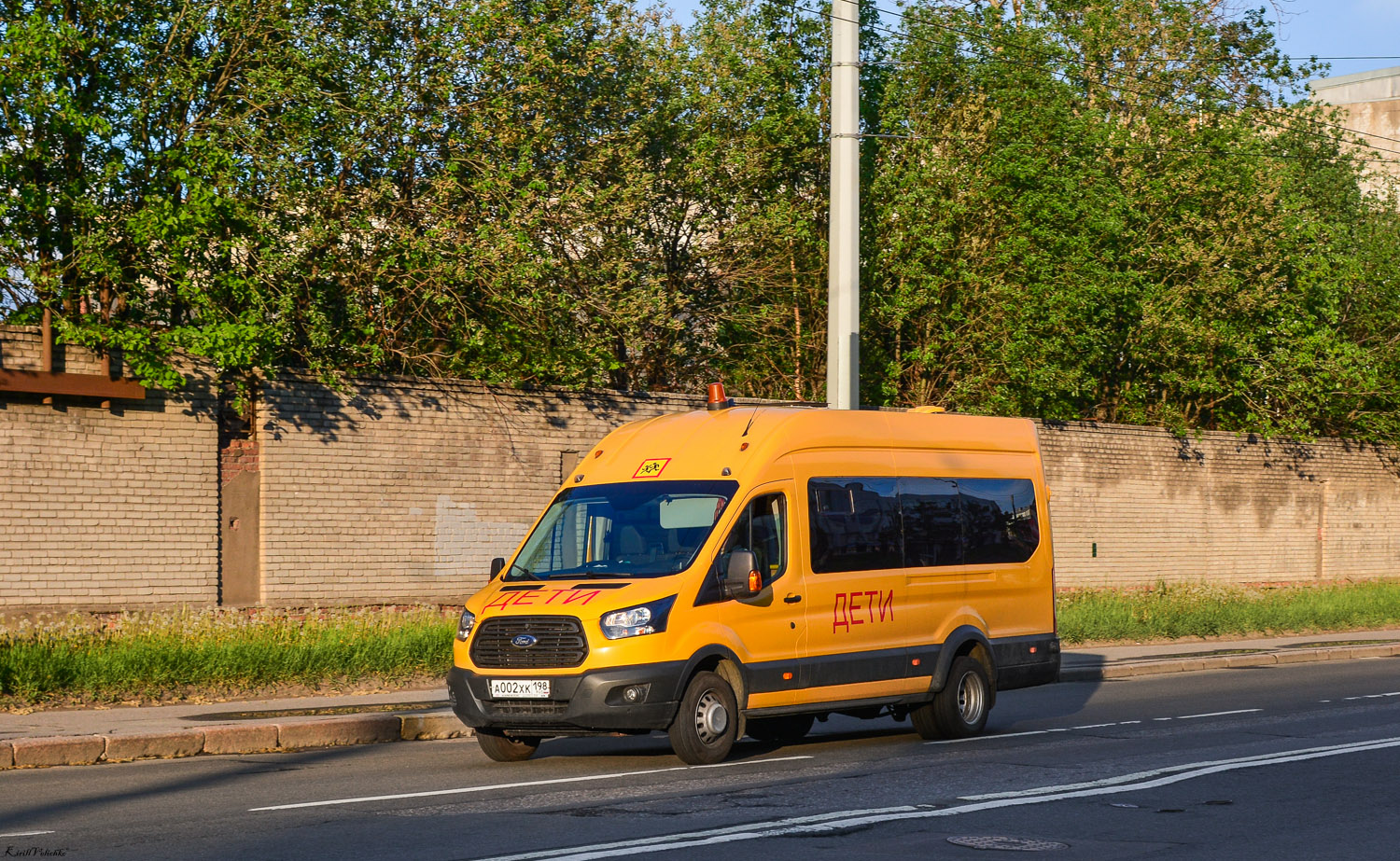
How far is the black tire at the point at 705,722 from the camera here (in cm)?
1098

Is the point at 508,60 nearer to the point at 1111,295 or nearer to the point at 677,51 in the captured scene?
the point at 677,51

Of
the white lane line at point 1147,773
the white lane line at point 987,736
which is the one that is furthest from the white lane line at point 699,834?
the white lane line at point 987,736

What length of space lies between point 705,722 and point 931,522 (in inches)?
126

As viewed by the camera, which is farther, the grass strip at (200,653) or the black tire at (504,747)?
the grass strip at (200,653)

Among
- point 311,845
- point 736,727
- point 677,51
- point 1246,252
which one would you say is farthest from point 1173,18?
point 311,845

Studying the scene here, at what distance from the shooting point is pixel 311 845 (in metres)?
7.93

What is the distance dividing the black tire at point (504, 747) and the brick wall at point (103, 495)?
7.78 metres

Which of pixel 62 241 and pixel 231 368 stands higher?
pixel 62 241

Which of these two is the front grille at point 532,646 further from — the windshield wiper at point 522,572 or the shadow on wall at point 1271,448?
the shadow on wall at point 1271,448

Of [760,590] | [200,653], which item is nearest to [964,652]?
[760,590]

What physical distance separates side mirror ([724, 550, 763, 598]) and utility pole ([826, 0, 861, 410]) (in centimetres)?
734

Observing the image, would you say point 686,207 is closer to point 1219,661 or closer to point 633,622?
point 1219,661

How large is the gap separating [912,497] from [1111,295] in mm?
17399

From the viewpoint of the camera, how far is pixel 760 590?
11.5 metres
